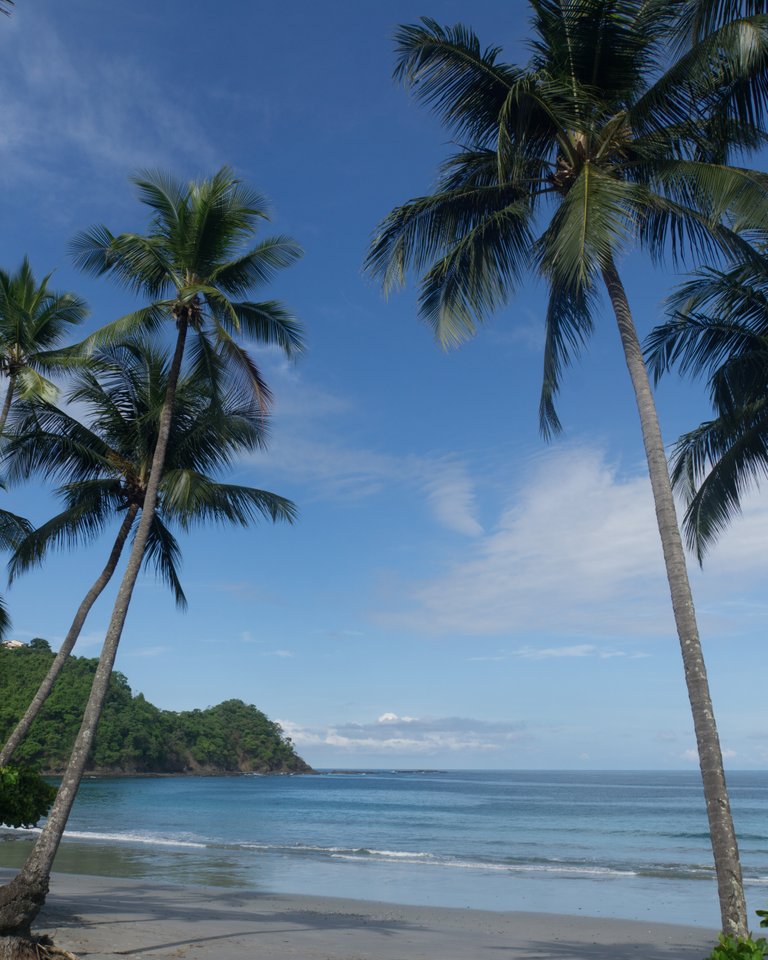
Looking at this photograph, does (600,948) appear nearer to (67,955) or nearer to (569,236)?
(67,955)

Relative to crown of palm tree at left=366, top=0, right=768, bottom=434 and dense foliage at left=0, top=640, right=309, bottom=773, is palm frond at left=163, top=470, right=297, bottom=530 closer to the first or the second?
crown of palm tree at left=366, top=0, right=768, bottom=434

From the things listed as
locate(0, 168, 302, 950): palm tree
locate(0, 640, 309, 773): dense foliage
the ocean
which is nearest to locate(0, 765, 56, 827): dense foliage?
locate(0, 168, 302, 950): palm tree

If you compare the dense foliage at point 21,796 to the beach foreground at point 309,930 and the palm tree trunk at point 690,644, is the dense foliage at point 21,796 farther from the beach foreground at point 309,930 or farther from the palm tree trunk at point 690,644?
the palm tree trunk at point 690,644

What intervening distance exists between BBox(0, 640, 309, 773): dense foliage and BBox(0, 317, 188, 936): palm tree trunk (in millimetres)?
52898

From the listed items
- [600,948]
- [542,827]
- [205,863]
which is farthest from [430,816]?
[600,948]

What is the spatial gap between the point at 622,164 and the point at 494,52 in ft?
6.02

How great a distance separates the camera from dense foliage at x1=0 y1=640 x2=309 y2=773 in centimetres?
6856

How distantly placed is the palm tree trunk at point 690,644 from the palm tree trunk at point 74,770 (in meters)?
5.62

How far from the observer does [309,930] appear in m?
12.3

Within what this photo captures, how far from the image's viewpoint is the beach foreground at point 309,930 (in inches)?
374

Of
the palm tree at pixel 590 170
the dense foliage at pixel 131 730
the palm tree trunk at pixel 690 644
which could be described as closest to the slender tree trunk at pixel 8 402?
the palm tree at pixel 590 170

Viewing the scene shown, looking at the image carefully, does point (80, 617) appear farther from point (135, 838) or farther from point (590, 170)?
point (135, 838)

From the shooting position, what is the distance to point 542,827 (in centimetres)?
4116

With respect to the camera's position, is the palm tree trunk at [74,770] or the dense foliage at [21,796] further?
the dense foliage at [21,796]
